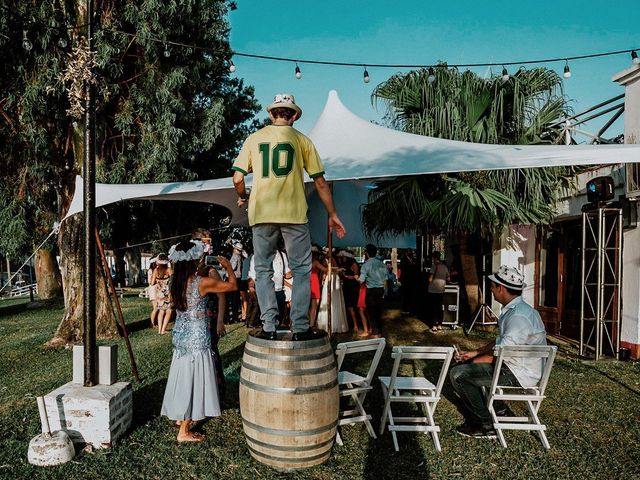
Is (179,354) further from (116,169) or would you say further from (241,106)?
(241,106)

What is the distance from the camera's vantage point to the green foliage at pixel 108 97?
864cm

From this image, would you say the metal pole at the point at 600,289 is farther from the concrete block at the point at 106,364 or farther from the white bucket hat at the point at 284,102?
the concrete block at the point at 106,364

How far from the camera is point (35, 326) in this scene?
36.5ft

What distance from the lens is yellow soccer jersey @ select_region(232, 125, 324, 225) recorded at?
3371 millimetres

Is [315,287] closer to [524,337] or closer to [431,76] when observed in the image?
[431,76]

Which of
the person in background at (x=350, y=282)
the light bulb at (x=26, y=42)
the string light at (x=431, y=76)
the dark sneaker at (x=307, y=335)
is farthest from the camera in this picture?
the person in background at (x=350, y=282)

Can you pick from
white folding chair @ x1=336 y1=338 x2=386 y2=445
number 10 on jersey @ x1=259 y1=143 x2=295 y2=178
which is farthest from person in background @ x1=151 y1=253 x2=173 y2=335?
number 10 on jersey @ x1=259 y1=143 x2=295 y2=178

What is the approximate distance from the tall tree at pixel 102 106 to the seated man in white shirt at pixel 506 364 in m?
6.07

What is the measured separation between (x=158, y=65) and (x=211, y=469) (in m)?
8.38

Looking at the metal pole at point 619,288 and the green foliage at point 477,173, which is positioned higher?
the green foliage at point 477,173

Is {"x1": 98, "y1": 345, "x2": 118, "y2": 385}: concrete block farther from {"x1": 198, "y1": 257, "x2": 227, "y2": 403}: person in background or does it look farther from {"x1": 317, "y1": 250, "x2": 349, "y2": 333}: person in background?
{"x1": 317, "y1": 250, "x2": 349, "y2": 333}: person in background

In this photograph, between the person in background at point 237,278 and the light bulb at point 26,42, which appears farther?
the person in background at point 237,278

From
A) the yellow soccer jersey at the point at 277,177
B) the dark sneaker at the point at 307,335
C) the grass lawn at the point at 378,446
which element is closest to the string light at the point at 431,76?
the grass lawn at the point at 378,446

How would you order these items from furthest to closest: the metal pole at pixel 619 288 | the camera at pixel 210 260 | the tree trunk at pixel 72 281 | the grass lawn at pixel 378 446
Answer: the tree trunk at pixel 72 281, the metal pole at pixel 619 288, the camera at pixel 210 260, the grass lawn at pixel 378 446
